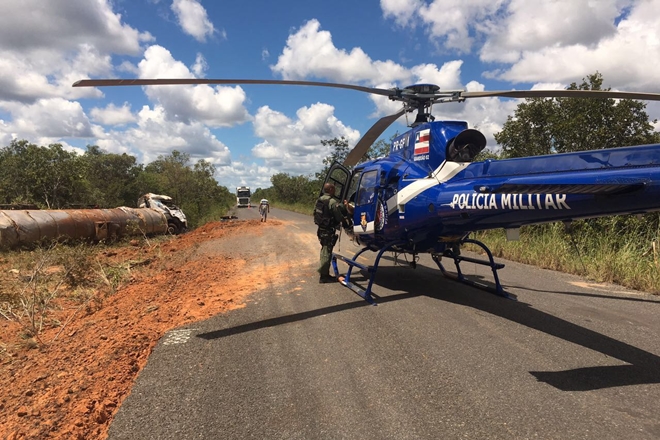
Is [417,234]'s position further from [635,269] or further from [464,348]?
[635,269]

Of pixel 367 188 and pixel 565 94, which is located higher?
pixel 565 94

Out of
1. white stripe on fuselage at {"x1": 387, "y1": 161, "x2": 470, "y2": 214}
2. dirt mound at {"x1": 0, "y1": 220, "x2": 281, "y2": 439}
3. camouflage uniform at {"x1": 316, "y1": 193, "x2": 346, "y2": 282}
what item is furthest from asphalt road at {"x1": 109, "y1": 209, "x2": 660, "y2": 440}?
white stripe on fuselage at {"x1": 387, "y1": 161, "x2": 470, "y2": 214}

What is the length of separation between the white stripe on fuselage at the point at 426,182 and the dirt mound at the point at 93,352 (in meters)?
3.15

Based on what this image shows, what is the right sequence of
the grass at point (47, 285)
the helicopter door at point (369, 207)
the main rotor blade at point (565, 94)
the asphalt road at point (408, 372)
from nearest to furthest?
the asphalt road at point (408, 372) → the main rotor blade at point (565, 94) → the grass at point (47, 285) → the helicopter door at point (369, 207)

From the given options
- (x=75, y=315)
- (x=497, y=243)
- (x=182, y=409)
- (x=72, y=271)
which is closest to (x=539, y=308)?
(x=182, y=409)

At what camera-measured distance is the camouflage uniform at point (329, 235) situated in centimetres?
716

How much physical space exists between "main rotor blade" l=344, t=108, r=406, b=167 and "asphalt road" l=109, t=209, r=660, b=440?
3.28 m

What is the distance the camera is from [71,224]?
1330cm

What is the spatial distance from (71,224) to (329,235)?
1119 centimetres

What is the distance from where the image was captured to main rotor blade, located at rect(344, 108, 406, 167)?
685 centimetres

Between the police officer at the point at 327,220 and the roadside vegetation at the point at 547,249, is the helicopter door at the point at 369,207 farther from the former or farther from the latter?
the roadside vegetation at the point at 547,249

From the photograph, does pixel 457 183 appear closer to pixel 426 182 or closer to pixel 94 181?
pixel 426 182

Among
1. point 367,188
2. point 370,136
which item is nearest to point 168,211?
Answer: point 370,136

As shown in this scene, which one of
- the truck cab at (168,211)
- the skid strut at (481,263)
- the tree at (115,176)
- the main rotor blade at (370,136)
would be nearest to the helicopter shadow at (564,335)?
the skid strut at (481,263)
